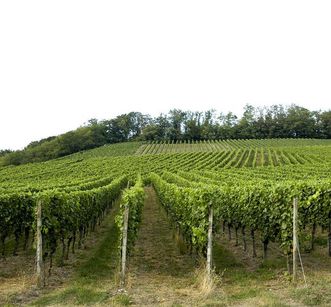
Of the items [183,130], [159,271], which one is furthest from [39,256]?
[183,130]

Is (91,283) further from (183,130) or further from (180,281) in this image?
(183,130)

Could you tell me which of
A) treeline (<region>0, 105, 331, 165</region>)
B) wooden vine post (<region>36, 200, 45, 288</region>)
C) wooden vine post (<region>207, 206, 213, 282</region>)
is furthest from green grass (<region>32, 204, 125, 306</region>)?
treeline (<region>0, 105, 331, 165</region>)

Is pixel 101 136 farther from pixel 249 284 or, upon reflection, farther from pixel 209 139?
pixel 249 284

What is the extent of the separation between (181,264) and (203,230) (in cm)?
250

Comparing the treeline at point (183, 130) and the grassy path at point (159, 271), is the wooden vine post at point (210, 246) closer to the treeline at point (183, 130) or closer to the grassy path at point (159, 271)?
the grassy path at point (159, 271)

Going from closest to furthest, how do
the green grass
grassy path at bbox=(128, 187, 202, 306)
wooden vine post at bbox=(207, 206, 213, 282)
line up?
the green grass
grassy path at bbox=(128, 187, 202, 306)
wooden vine post at bbox=(207, 206, 213, 282)

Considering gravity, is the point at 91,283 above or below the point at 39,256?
below

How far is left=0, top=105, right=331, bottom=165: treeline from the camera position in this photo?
12381 centimetres

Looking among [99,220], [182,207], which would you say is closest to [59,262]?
[182,207]

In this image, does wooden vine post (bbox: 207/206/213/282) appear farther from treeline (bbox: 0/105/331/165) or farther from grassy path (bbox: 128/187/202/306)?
treeline (bbox: 0/105/331/165)

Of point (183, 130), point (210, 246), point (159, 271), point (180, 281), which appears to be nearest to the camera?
point (210, 246)

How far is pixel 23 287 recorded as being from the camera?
1007 centimetres

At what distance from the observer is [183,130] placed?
477 ft

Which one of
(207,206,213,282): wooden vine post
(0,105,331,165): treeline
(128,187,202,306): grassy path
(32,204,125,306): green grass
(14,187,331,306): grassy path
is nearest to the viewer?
(14,187,331,306): grassy path
